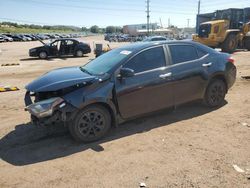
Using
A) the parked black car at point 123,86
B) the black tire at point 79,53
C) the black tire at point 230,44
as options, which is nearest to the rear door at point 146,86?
the parked black car at point 123,86

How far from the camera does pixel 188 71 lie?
5.63m

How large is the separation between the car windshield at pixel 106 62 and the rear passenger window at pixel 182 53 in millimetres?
1006

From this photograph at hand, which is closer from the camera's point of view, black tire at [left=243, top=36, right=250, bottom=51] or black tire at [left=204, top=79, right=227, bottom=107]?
black tire at [left=204, top=79, right=227, bottom=107]

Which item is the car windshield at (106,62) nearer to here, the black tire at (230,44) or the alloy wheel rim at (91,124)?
the alloy wheel rim at (91,124)

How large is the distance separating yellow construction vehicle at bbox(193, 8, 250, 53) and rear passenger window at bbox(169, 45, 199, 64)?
1499 centimetres

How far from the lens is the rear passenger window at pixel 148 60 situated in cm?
504

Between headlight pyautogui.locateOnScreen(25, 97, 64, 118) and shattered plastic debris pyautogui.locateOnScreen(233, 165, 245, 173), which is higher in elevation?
headlight pyautogui.locateOnScreen(25, 97, 64, 118)

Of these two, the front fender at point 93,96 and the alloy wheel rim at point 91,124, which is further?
the alloy wheel rim at point 91,124

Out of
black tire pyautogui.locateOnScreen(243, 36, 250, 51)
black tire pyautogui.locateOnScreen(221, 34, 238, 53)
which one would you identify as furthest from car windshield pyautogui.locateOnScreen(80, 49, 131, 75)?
black tire pyautogui.locateOnScreen(243, 36, 250, 51)

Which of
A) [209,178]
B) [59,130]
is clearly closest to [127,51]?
[59,130]

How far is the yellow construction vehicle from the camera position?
19700 millimetres

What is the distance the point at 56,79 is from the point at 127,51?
4.84 feet

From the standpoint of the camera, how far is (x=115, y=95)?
188 inches

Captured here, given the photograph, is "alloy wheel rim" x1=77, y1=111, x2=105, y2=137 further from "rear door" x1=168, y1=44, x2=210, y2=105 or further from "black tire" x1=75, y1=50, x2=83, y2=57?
"black tire" x1=75, y1=50, x2=83, y2=57
